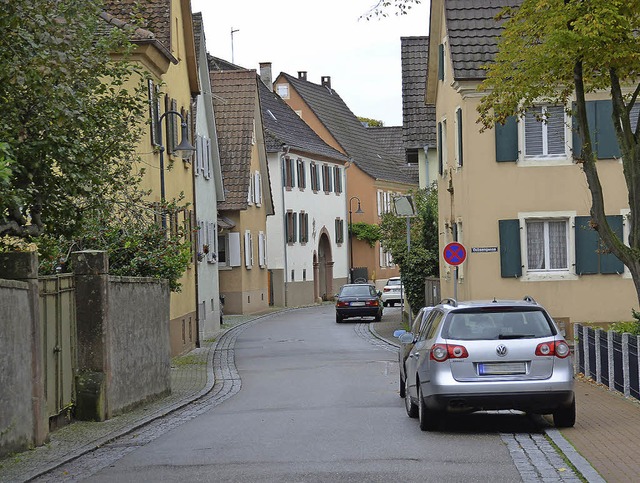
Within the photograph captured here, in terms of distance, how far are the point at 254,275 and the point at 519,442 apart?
1909 inches

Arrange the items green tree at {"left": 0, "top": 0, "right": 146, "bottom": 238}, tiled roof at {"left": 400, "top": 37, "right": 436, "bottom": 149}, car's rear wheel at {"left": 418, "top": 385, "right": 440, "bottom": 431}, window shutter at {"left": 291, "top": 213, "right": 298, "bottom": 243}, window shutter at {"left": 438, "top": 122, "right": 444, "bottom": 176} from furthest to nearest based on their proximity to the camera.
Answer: window shutter at {"left": 291, "top": 213, "right": 298, "bottom": 243} → tiled roof at {"left": 400, "top": 37, "right": 436, "bottom": 149} → window shutter at {"left": 438, "top": 122, "right": 444, "bottom": 176} → car's rear wheel at {"left": 418, "top": 385, "right": 440, "bottom": 431} → green tree at {"left": 0, "top": 0, "right": 146, "bottom": 238}

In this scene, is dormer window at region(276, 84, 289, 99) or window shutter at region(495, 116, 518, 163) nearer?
window shutter at region(495, 116, 518, 163)

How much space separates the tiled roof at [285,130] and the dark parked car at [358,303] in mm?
18308

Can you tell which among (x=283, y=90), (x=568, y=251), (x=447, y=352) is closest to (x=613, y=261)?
(x=568, y=251)

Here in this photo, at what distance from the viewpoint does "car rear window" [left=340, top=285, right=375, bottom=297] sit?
5031 cm

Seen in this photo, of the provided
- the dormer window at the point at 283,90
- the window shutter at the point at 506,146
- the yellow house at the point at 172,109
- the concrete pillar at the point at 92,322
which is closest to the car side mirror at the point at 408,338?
the concrete pillar at the point at 92,322

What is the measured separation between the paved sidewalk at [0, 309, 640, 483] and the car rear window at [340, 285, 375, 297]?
2805 centimetres

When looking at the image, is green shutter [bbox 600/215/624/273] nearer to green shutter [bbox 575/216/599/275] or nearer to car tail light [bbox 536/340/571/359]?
green shutter [bbox 575/216/599/275]

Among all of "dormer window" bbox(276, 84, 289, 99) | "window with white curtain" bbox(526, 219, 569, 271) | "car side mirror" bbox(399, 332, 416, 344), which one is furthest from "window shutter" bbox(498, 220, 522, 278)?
"dormer window" bbox(276, 84, 289, 99)

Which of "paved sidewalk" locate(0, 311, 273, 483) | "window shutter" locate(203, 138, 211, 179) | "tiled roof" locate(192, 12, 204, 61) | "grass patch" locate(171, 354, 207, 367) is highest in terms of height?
"tiled roof" locate(192, 12, 204, 61)

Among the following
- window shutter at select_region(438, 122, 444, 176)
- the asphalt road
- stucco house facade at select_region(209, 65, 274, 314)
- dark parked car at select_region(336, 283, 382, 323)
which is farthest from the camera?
stucco house facade at select_region(209, 65, 274, 314)

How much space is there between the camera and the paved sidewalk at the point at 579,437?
11352mm

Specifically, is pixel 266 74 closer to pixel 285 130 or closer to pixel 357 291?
pixel 285 130

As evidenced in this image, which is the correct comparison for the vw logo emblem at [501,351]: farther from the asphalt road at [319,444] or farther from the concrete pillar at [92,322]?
the concrete pillar at [92,322]
